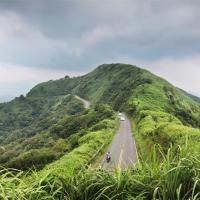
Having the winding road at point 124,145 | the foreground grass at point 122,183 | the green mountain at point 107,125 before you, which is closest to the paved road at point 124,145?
the winding road at point 124,145

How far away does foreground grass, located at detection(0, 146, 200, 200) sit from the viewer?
21.7ft

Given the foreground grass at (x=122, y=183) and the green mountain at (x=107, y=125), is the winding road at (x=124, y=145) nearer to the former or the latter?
the green mountain at (x=107, y=125)

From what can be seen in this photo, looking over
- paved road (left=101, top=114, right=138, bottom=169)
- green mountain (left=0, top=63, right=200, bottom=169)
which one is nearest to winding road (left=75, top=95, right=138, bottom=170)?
paved road (left=101, top=114, right=138, bottom=169)

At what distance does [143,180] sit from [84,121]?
275 ft

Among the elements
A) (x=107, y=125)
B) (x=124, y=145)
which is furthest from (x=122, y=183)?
(x=107, y=125)

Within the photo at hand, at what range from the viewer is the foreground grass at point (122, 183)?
662cm

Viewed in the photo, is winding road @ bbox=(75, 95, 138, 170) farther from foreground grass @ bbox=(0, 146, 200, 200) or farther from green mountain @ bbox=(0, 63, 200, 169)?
foreground grass @ bbox=(0, 146, 200, 200)

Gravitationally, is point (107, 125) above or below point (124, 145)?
above

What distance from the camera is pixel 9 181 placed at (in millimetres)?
6641

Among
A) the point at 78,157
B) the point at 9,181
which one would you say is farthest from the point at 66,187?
the point at 78,157

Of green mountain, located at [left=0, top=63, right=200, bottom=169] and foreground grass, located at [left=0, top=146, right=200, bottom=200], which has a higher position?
foreground grass, located at [left=0, top=146, right=200, bottom=200]

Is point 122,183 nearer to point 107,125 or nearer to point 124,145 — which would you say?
point 124,145

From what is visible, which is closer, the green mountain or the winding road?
the winding road

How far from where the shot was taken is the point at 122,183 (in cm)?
698
